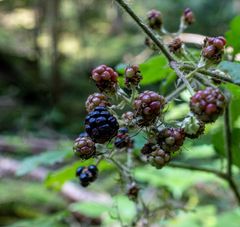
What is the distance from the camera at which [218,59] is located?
905 mm

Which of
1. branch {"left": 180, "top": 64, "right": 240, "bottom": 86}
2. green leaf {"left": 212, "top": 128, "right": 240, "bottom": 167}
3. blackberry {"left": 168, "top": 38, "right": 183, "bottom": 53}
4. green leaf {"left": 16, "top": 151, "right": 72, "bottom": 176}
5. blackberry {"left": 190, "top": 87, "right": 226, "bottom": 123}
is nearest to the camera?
blackberry {"left": 190, "top": 87, "right": 226, "bottom": 123}

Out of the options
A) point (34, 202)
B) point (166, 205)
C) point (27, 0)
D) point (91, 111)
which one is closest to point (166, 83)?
point (166, 205)

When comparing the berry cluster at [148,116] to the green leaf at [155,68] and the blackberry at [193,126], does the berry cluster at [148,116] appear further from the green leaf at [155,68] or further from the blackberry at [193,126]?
the green leaf at [155,68]

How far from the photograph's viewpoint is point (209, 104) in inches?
29.6

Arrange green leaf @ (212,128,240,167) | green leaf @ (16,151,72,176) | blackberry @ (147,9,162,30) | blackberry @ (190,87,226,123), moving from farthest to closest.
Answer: green leaf @ (16,151,72,176) → blackberry @ (147,9,162,30) → green leaf @ (212,128,240,167) → blackberry @ (190,87,226,123)

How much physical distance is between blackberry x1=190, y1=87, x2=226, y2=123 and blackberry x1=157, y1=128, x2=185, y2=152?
2.9 inches

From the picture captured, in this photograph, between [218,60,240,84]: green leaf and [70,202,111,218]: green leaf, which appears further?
[70,202,111,218]: green leaf

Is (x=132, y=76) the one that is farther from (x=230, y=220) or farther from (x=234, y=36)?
(x=230, y=220)

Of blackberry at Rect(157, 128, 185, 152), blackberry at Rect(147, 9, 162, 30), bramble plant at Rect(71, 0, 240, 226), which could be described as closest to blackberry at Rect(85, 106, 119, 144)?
bramble plant at Rect(71, 0, 240, 226)

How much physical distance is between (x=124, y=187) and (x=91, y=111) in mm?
626

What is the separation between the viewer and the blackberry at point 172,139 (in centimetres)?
83

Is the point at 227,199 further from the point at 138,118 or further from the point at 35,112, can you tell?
the point at 35,112

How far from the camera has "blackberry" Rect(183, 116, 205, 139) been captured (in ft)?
2.66

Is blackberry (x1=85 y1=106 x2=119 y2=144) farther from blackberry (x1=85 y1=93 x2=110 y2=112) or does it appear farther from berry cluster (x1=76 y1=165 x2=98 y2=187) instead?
berry cluster (x1=76 y1=165 x2=98 y2=187)
